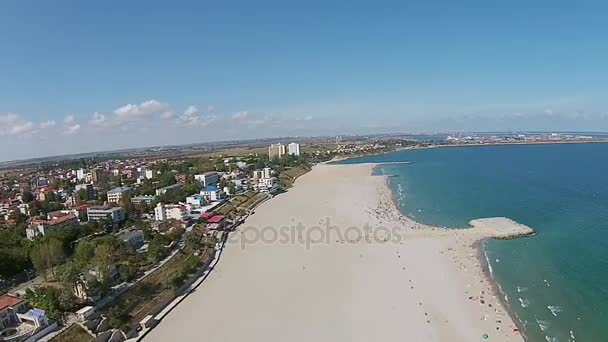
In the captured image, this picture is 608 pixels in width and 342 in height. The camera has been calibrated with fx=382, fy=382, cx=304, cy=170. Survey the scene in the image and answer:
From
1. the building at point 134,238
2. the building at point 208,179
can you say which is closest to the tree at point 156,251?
the building at point 134,238

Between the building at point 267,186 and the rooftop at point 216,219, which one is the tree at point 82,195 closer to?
the building at point 267,186

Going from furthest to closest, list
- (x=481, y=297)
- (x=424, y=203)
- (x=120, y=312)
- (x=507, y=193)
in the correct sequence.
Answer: (x=507, y=193) → (x=424, y=203) → (x=481, y=297) → (x=120, y=312)

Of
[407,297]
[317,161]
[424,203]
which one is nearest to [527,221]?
[424,203]

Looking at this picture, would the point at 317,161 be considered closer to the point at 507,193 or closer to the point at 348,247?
the point at 507,193

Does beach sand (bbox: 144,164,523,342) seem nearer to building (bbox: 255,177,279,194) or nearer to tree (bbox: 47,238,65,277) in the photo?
tree (bbox: 47,238,65,277)

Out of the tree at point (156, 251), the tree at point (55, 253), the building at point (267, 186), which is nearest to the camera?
the tree at point (55, 253)

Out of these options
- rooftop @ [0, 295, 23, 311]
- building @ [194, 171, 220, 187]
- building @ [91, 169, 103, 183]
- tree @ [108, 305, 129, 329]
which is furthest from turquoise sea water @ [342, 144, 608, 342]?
building @ [91, 169, 103, 183]
